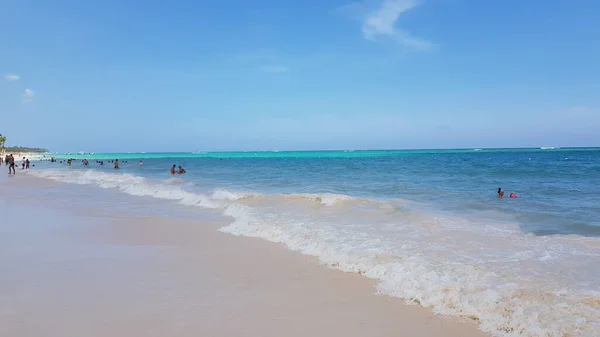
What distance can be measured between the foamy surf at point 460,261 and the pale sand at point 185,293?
0.38 m

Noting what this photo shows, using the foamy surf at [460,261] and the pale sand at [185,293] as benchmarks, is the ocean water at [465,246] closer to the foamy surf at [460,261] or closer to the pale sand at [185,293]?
the foamy surf at [460,261]

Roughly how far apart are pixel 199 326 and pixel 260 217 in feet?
25.2

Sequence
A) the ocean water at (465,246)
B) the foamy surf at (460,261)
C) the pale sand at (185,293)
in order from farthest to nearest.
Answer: the ocean water at (465,246) → the foamy surf at (460,261) → the pale sand at (185,293)

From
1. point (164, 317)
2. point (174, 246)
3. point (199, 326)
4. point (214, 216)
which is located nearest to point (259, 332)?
point (199, 326)

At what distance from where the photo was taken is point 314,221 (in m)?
11.5

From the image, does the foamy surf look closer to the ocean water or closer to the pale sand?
the ocean water

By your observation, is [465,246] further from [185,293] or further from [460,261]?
[185,293]

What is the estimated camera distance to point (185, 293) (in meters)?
5.41

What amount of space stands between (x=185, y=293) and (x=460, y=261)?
16.3 feet

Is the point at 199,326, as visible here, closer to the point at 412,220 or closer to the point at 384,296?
the point at 384,296

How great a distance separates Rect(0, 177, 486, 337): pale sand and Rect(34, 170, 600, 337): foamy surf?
1.26 ft

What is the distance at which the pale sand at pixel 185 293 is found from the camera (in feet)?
14.4

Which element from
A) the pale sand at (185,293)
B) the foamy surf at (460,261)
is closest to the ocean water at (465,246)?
the foamy surf at (460,261)

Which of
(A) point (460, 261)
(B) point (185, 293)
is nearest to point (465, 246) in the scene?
(A) point (460, 261)
